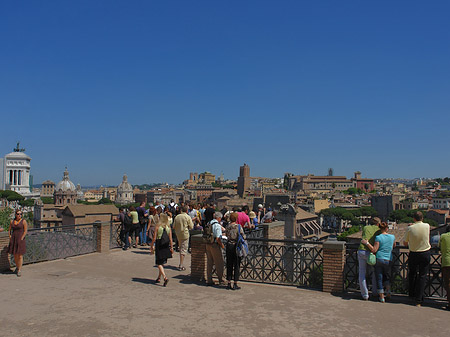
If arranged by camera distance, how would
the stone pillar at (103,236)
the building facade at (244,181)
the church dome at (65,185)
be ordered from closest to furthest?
the stone pillar at (103,236)
the church dome at (65,185)
the building facade at (244,181)

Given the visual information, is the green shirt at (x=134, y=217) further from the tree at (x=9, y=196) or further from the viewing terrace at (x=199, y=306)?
the tree at (x=9, y=196)

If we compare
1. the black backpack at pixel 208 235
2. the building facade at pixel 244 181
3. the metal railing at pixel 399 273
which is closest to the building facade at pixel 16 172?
the building facade at pixel 244 181

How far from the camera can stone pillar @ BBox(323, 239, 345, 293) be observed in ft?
26.3

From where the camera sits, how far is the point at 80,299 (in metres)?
7.68

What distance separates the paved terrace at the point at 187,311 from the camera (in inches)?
239

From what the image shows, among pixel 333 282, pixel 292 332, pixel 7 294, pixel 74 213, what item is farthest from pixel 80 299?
pixel 74 213

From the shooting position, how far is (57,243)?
1180 cm

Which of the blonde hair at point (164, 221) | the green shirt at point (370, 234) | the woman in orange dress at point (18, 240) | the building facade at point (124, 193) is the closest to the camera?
the green shirt at point (370, 234)

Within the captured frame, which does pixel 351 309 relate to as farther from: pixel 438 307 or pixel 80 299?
pixel 80 299

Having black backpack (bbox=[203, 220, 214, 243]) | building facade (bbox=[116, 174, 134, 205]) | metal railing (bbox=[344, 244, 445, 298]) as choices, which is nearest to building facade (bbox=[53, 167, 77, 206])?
building facade (bbox=[116, 174, 134, 205])

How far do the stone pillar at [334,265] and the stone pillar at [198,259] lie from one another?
266 cm

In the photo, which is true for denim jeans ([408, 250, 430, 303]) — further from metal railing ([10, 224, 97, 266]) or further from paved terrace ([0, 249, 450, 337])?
metal railing ([10, 224, 97, 266])

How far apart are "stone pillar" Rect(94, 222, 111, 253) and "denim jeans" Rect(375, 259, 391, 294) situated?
8525 millimetres

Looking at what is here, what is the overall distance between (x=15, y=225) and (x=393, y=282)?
28.4 ft
